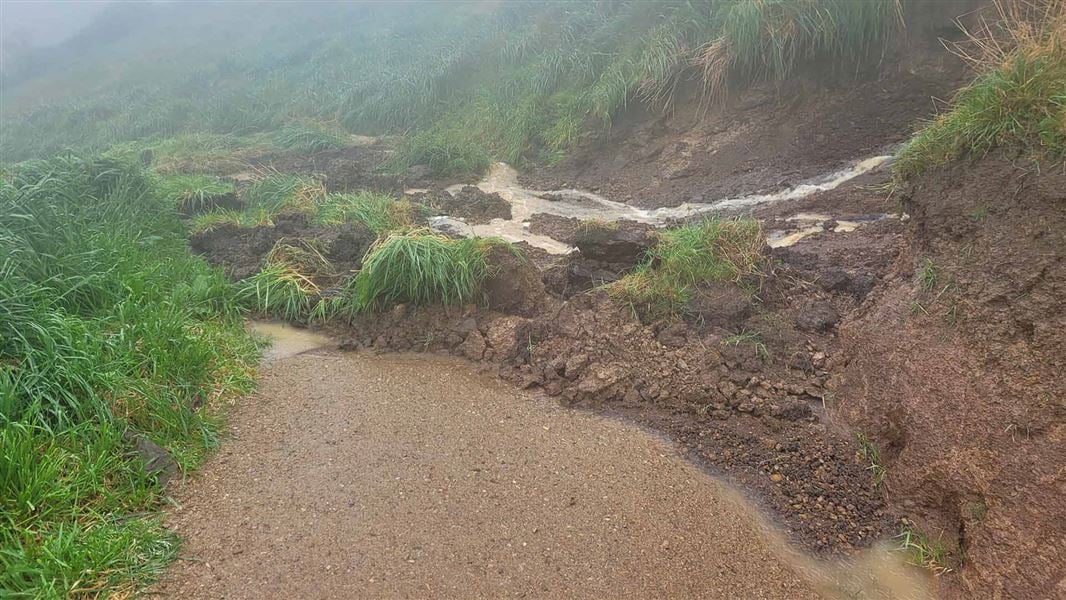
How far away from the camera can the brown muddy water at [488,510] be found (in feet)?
7.28

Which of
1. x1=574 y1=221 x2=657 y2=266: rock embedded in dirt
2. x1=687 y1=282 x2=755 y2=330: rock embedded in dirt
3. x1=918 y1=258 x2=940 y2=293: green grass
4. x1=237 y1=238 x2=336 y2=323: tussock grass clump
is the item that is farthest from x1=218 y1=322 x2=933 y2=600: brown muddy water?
x1=574 y1=221 x2=657 y2=266: rock embedded in dirt

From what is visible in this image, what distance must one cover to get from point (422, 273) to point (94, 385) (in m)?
1.86

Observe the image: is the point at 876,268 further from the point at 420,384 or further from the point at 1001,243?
the point at 420,384

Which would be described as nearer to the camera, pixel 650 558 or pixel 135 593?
pixel 135 593

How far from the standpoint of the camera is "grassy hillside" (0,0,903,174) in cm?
731

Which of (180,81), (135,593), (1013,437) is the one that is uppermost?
(135,593)

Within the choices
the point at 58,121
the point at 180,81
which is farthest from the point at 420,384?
the point at 180,81

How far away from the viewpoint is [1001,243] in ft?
8.73

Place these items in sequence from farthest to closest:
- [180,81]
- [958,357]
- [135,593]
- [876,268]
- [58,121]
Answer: [180,81] → [58,121] → [876,268] → [958,357] → [135,593]

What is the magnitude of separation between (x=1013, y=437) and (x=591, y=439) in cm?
166

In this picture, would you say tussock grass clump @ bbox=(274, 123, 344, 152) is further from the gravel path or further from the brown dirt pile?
the gravel path

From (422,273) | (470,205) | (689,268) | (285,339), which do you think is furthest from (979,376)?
(470,205)

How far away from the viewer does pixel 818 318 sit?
3.63m

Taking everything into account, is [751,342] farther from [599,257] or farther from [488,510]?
[488,510]
